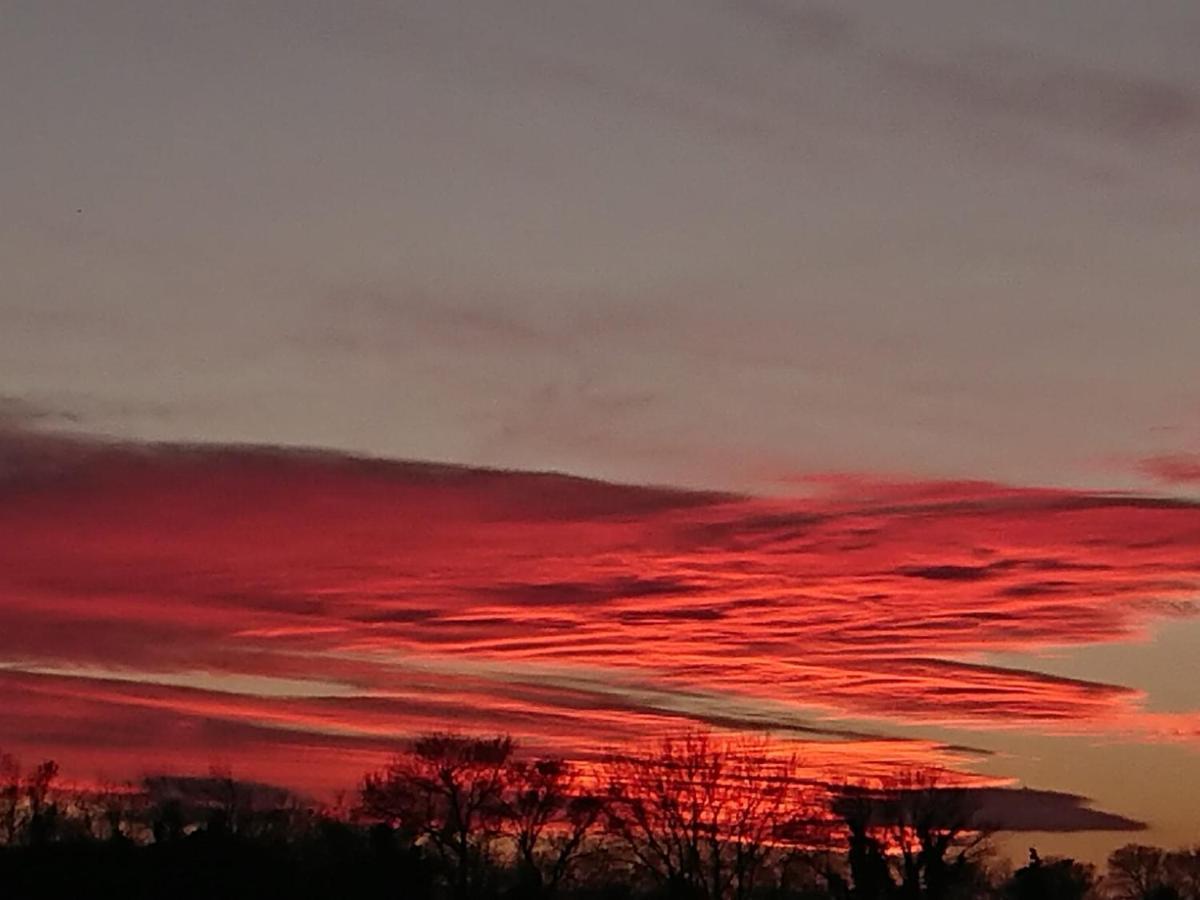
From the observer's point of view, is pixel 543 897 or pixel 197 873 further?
pixel 543 897

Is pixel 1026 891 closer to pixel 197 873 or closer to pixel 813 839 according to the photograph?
pixel 813 839

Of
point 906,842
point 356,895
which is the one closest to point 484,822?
point 906,842

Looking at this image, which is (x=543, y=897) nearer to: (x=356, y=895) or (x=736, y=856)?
(x=736, y=856)

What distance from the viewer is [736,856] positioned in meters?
134

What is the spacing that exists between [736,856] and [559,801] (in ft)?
→ 52.0

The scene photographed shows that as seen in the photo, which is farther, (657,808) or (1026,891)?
(1026,891)

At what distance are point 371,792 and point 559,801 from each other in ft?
38.0

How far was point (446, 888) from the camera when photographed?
133125mm

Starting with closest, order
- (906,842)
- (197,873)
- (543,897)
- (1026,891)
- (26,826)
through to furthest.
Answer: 1. (197,873)
2. (543,897)
3. (906,842)
4. (26,826)
5. (1026,891)

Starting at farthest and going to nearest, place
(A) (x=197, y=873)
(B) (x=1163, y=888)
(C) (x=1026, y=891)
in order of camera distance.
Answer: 1. (B) (x=1163, y=888)
2. (C) (x=1026, y=891)
3. (A) (x=197, y=873)

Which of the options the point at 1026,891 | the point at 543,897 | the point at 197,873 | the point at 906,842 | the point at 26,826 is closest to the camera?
the point at 197,873

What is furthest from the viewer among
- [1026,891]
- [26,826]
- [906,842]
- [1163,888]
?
[1163,888]

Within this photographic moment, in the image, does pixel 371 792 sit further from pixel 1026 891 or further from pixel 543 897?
pixel 1026 891

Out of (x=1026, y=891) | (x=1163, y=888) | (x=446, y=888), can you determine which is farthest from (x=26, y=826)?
(x=1163, y=888)
